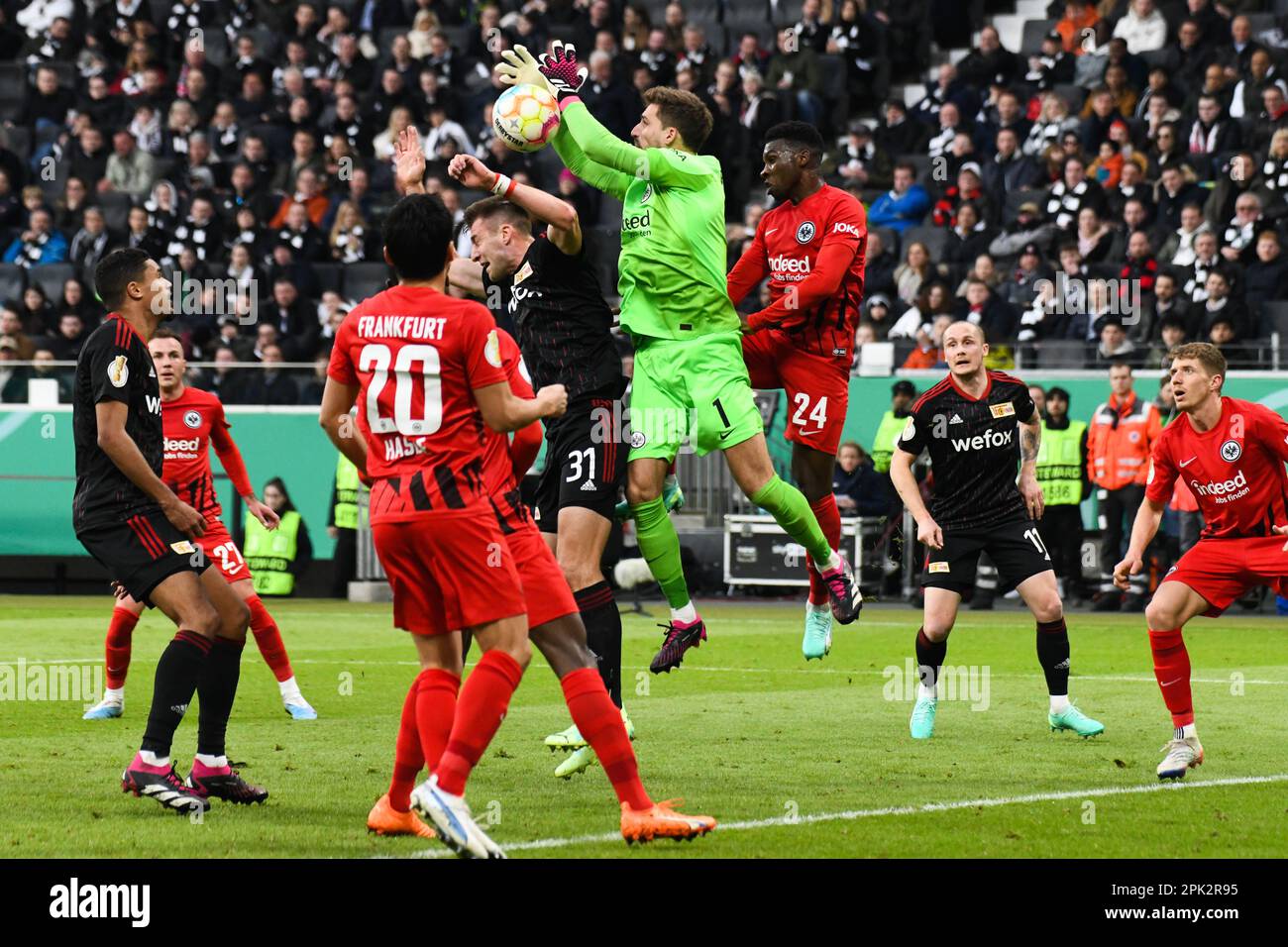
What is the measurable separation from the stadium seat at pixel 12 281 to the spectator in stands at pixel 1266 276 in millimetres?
15232

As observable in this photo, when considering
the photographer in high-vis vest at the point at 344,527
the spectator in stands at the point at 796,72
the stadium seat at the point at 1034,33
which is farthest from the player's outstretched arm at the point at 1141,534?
the stadium seat at the point at 1034,33

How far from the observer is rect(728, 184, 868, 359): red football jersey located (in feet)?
33.1

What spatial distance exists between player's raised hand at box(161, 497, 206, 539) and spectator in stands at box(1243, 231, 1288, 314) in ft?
46.4

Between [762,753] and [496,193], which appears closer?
[496,193]

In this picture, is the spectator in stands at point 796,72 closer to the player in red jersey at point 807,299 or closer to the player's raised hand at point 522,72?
the player in red jersey at point 807,299

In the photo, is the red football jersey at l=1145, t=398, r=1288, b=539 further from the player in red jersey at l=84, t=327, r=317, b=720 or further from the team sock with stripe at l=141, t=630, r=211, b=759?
the player in red jersey at l=84, t=327, r=317, b=720

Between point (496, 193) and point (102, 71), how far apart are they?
21.3 m

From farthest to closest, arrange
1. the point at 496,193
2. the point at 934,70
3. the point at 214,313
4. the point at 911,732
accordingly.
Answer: the point at 934,70 → the point at 214,313 → the point at 911,732 → the point at 496,193

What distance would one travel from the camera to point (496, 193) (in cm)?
836

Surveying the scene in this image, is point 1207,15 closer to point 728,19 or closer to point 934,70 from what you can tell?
point 934,70

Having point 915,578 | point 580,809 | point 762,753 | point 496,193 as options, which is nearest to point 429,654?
point 580,809

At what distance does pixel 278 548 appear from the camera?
21.5 meters

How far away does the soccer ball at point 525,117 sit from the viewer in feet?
28.0

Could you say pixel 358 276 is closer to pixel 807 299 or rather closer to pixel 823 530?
pixel 823 530
